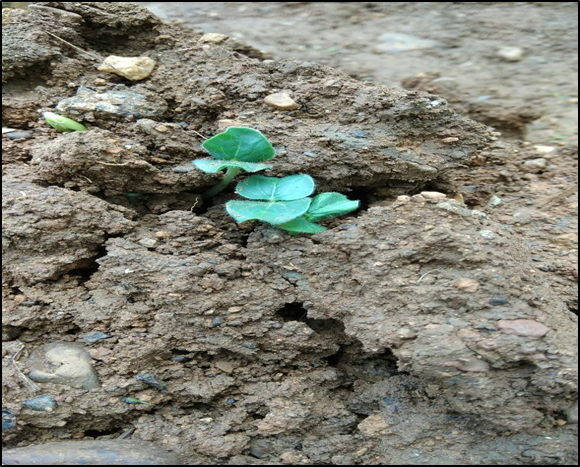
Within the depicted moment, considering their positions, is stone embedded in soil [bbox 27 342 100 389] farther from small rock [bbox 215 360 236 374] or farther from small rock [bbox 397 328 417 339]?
small rock [bbox 397 328 417 339]

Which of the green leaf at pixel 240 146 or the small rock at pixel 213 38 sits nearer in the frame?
the green leaf at pixel 240 146

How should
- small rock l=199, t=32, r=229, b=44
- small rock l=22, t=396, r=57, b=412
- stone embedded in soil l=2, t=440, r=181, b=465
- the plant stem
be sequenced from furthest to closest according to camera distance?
small rock l=199, t=32, r=229, b=44 < the plant stem < small rock l=22, t=396, r=57, b=412 < stone embedded in soil l=2, t=440, r=181, b=465

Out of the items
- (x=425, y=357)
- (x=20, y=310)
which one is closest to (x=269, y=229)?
(x=425, y=357)

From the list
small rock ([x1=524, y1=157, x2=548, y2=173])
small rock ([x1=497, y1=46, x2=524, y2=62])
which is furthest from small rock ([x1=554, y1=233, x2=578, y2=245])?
small rock ([x1=497, y1=46, x2=524, y2=62])

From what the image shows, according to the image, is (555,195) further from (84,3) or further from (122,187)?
(84,3)

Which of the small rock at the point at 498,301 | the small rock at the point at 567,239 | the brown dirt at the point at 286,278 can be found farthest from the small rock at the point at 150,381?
the small rock at the point at 567,239

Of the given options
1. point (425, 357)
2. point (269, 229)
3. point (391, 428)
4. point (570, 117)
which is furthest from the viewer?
point (570, 117)

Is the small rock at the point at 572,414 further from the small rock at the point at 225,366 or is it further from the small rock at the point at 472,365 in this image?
the small rock at the point at 225,366
